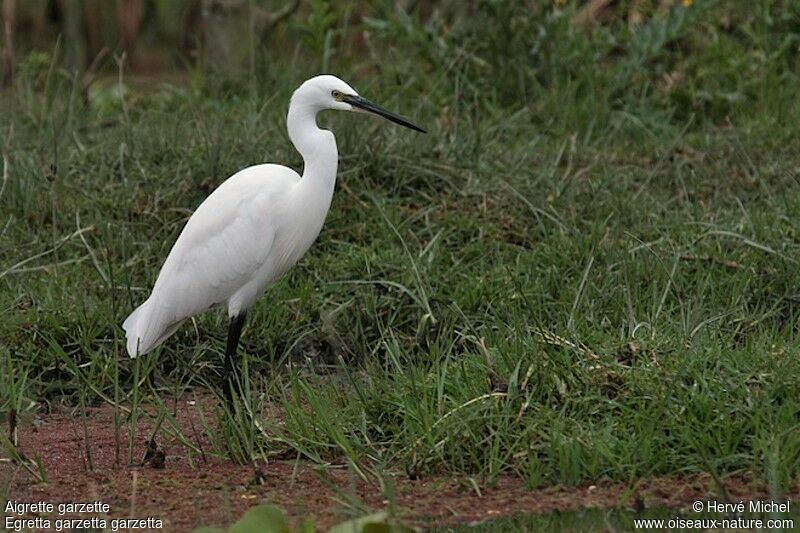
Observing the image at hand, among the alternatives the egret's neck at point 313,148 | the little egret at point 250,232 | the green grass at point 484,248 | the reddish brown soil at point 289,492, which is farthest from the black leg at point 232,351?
the egret's neck at point 313,148

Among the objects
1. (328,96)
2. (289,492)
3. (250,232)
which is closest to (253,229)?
(250,232)

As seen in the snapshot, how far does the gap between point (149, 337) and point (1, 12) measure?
21.0 feet

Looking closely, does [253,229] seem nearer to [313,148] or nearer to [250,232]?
[250,232]

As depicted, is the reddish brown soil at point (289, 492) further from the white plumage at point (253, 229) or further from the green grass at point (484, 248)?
the white plumage at point (253, 229)

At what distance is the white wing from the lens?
4773 millimetres

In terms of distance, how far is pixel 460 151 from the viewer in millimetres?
6383

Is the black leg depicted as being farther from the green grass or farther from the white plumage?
the green grass

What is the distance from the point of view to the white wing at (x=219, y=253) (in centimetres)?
→ 477

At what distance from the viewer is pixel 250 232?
4.79 metres

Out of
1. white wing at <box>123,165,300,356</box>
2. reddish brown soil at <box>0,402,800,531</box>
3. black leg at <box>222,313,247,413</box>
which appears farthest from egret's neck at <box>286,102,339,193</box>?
reddish brown soil at <box>0,402,800,531</box>

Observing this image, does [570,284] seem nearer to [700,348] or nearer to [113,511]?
[700,348]

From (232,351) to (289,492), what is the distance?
0.94 m

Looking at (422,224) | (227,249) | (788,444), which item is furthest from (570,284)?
(788,444)

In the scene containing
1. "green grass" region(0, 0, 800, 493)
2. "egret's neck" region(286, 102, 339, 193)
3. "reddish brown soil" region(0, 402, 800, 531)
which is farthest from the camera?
"egret's neck" region(286, 102, 339, 193)
